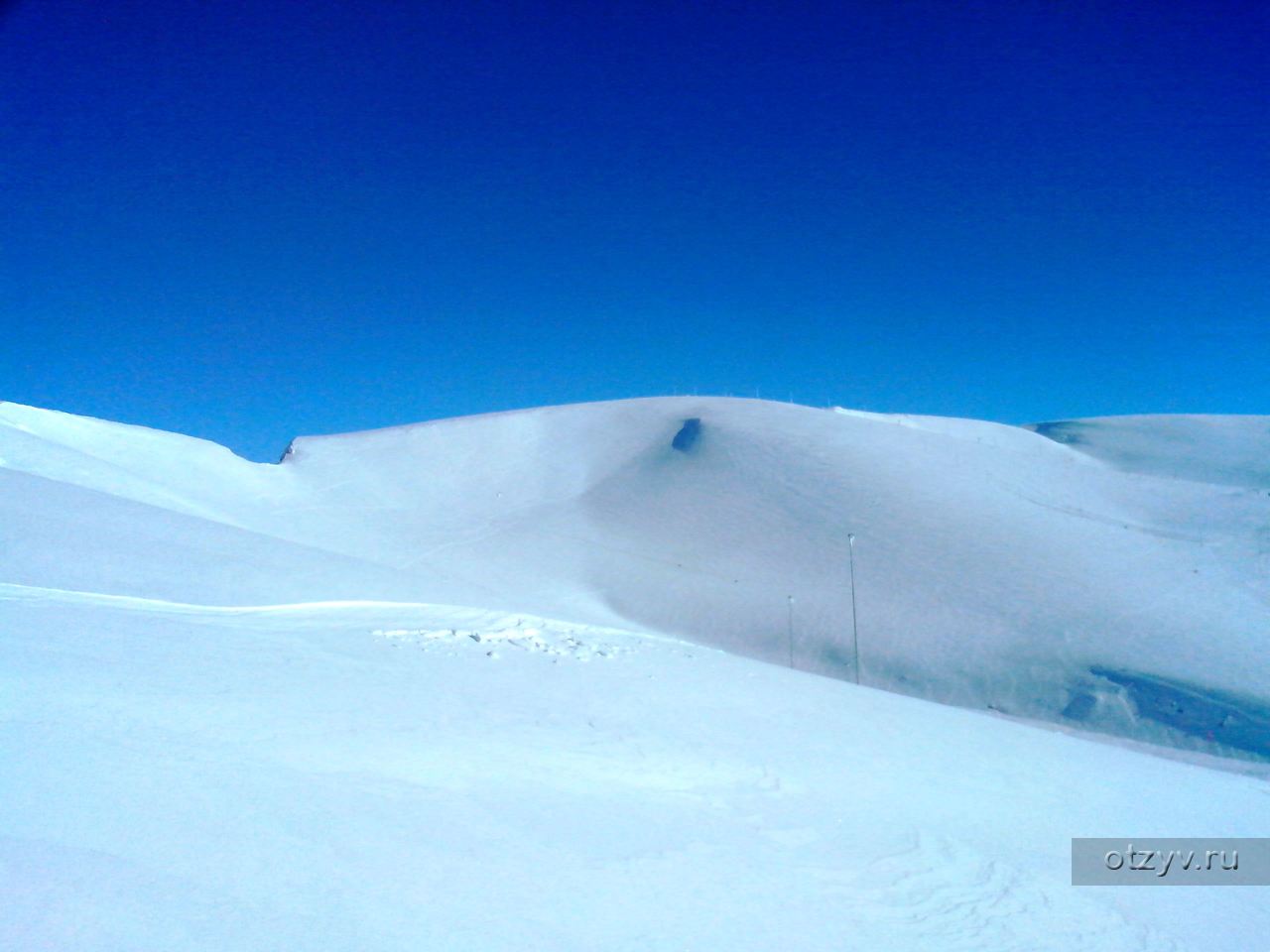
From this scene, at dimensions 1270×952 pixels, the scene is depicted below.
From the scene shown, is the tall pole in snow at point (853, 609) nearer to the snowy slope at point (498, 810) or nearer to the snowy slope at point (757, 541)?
the snowy slope at point (757, 541)

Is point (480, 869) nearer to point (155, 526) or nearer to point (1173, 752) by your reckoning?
point (155, 526)

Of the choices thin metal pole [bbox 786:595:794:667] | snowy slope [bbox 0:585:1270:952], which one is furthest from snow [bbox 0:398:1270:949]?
thin metal pole [bbox 786:595:794:667]

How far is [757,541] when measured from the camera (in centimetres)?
2638

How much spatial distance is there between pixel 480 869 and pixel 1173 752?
53.3 ft

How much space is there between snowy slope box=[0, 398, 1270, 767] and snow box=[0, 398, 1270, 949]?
142mm

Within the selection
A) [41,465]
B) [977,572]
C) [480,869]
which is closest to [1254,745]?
[977,572]

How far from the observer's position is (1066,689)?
61.1ft

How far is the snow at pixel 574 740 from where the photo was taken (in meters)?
4.11

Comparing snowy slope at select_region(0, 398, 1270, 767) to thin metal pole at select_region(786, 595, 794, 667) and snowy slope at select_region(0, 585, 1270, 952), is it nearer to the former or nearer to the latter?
thin metal pole at select_region(786, 595, 794, 667)

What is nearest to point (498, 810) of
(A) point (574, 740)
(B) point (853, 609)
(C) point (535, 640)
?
(A) point (574, 740)

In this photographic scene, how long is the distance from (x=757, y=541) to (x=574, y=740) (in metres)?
19.6

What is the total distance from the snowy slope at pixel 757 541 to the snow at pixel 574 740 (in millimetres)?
142

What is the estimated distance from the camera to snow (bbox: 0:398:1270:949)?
411 centimetres

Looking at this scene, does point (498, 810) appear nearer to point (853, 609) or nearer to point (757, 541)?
point (853, 609)
